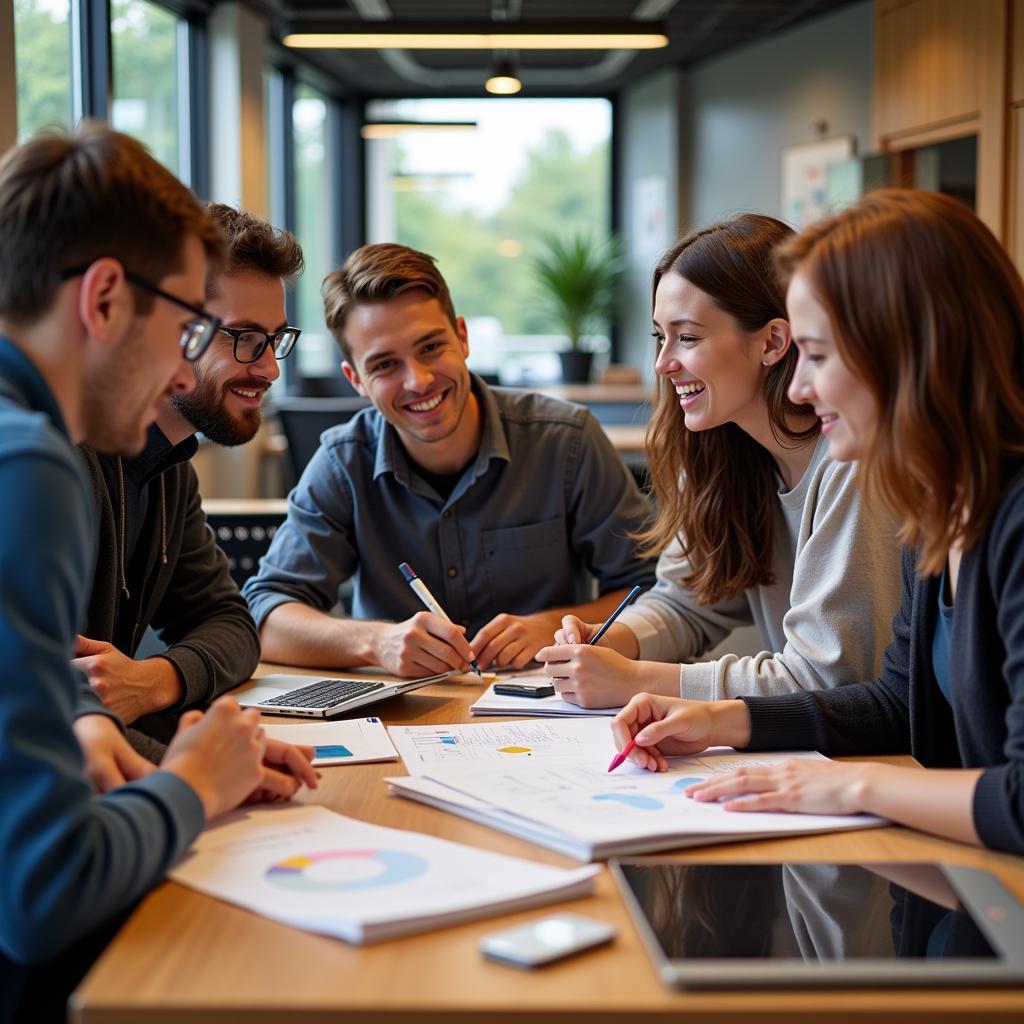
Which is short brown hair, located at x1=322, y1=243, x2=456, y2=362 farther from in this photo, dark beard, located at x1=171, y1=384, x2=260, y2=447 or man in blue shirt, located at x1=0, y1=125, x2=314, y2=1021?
man in blue shirt, located at x1=0, y1=125, x2=314, y2=1021

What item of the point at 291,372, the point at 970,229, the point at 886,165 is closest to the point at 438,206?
the point at 291,372

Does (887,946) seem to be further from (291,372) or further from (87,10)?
(291,372)

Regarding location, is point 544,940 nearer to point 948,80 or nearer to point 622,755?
point 622,755

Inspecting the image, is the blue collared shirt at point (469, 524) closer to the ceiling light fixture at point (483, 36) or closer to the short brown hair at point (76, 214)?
the short brown hair at point (76, 214)

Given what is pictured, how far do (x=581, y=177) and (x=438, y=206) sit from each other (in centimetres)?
118

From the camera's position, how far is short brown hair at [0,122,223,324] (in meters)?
1.07

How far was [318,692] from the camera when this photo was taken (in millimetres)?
1843

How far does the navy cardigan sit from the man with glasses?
796mm

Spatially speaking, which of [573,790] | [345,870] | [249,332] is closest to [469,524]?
[249,332]

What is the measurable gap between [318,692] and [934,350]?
1.01m

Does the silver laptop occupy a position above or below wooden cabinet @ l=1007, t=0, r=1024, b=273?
below

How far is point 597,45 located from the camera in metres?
5.67

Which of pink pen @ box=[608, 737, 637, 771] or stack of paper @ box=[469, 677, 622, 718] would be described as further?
stack of paper @ box=[469, 677, 622, 718]

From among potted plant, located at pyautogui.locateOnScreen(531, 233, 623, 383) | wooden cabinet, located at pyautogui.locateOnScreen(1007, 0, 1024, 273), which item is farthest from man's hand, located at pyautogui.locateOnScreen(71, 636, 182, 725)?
potted plant, located at pyautogui.locateOnScreen(531, 233, 623, 383)
